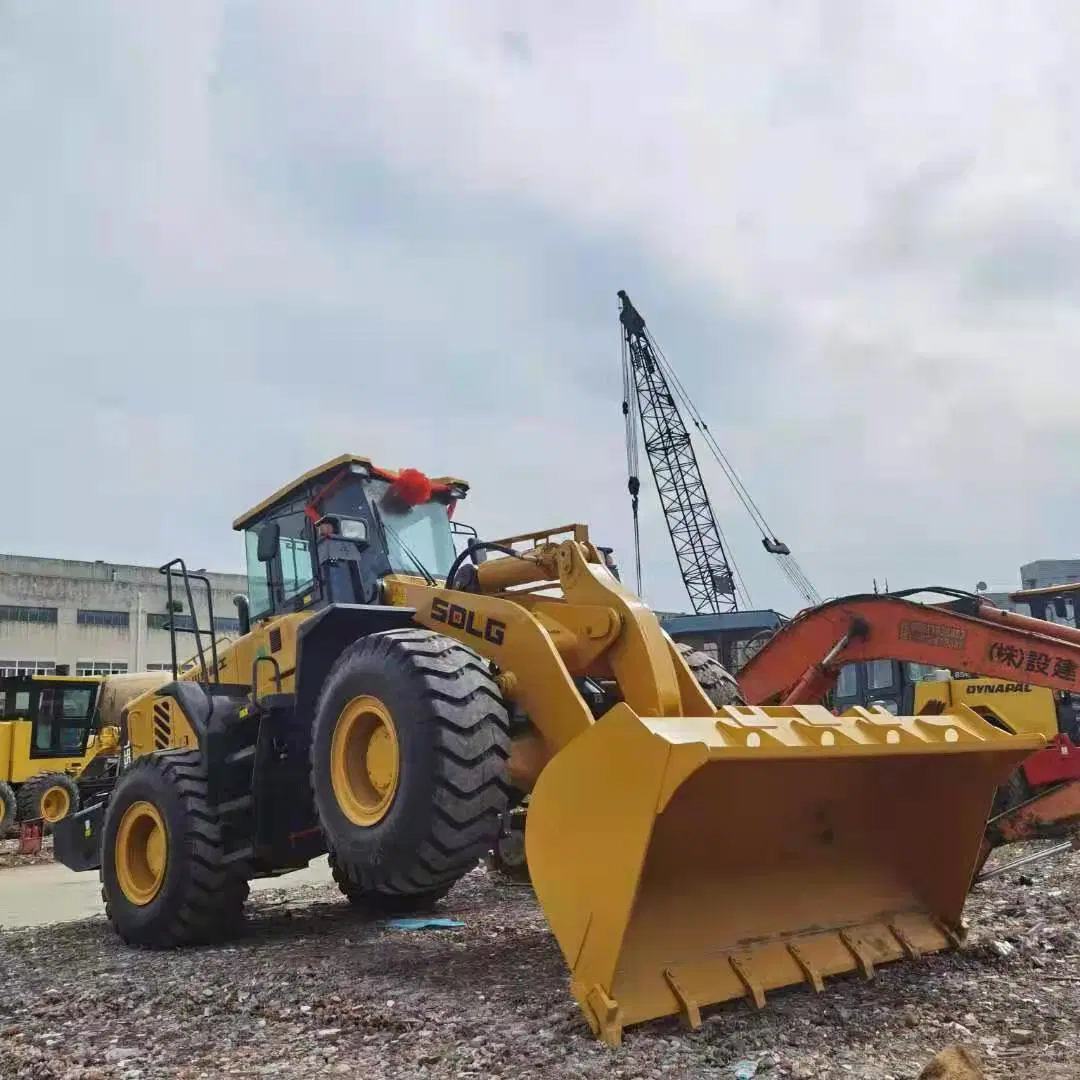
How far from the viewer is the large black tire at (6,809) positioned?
54.9ft

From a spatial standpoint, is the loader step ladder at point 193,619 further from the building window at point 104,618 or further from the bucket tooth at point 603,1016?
the building window at point 104,618

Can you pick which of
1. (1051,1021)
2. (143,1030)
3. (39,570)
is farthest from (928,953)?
(39,570)

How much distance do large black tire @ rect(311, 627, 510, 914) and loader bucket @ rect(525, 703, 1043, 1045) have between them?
21.1 inches

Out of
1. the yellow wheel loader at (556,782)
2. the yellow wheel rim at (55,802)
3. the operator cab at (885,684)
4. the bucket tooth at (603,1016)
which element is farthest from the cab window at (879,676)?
the yellow wheel rim at (55,802)

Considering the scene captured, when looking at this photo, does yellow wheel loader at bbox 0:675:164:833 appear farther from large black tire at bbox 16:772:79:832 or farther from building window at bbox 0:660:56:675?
building window at bbox 0:660:56:675

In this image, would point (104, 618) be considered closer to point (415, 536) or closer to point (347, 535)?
point (415, 536)

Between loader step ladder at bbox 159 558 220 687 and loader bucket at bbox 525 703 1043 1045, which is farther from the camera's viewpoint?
loader step ladder at bbox 159 558 220 687

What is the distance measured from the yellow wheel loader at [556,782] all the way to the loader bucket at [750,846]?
0.04 ft

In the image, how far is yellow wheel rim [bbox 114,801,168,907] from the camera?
6609 mm

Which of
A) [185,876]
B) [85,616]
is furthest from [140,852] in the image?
[85,616]

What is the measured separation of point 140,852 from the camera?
6855mm

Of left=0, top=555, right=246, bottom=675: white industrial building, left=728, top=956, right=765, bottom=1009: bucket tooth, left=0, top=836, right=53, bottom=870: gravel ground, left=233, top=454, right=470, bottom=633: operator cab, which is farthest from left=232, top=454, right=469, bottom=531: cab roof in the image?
left=0, top=555, right=246, bottom=675: white industrial building

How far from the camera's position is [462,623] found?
5.71m

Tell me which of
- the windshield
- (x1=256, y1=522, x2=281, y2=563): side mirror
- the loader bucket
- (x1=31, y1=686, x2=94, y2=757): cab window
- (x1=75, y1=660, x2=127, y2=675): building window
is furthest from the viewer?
(x1=75, y1=660, x2=127, y2=675): building window
